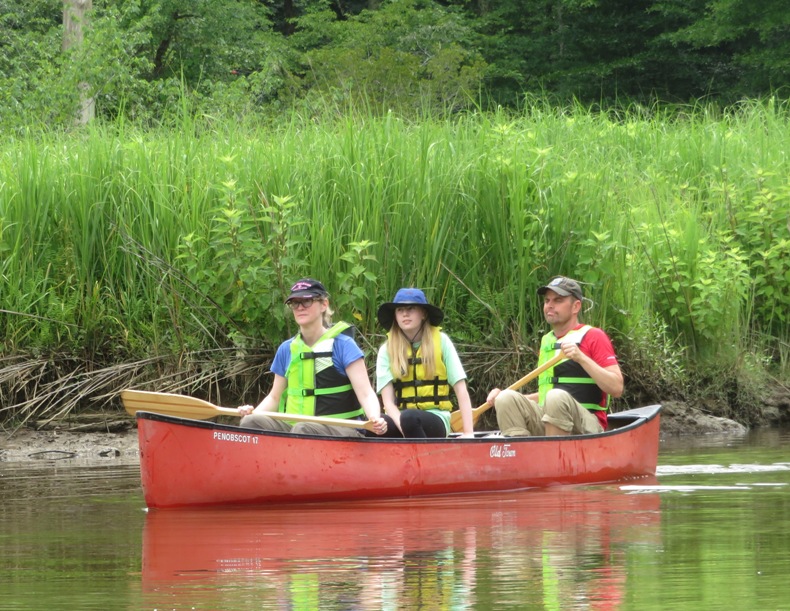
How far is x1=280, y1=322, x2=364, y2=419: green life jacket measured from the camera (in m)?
7.97

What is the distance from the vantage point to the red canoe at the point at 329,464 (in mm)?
7355

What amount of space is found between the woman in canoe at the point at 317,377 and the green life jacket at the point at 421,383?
0.26 m

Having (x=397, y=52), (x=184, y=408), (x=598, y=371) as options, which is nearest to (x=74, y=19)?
(x=397, y=52)

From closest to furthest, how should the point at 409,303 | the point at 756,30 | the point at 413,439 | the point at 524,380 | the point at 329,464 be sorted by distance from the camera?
the point at 329,464 → the point at 413,439 → the point at 409,303 → the point at 524,380 → the point at 756,30

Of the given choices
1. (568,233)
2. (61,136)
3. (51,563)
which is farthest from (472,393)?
(51,563)

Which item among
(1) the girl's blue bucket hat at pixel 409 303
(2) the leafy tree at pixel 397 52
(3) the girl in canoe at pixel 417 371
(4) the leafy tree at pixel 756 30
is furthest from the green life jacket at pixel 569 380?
(4) the leafy tree at pixel 756 30

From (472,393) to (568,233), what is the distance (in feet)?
4.66

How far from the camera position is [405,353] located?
8.18 metres

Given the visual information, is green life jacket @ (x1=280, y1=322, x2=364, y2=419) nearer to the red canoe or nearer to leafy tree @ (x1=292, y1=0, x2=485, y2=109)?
the red canoe

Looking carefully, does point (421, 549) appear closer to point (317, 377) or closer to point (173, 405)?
point (317, 377)

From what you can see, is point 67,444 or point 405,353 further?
point 67,444

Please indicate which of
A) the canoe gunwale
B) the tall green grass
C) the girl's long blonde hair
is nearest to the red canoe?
the canoe gunwale

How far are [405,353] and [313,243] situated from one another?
230 centimetres

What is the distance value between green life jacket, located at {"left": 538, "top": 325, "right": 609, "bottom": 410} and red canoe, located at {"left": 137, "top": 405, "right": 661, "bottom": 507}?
36 cm
